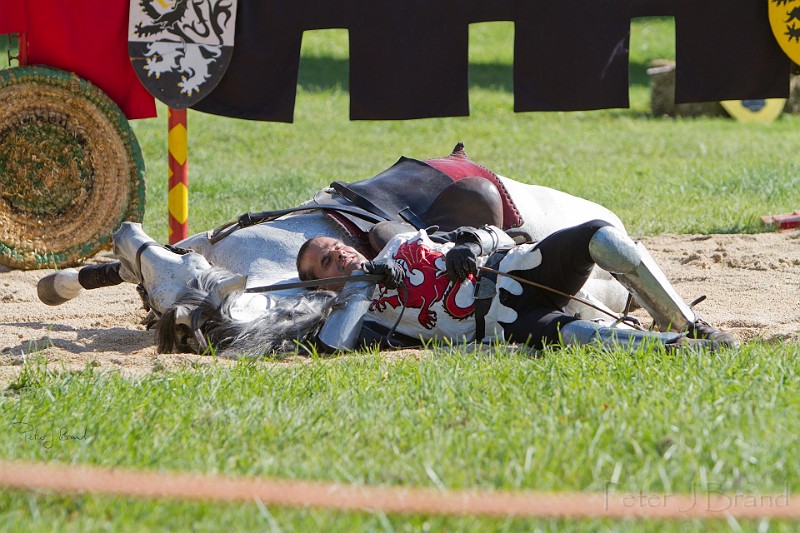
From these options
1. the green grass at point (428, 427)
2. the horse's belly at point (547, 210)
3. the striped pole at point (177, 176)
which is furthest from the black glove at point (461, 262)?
the striped pole at point (177, 176)

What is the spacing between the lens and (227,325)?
381 cm

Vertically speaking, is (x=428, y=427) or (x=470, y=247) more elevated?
(x=470, y=247)

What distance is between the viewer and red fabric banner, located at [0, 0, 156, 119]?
590cm

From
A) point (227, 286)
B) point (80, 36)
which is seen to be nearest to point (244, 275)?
point (227, 286)

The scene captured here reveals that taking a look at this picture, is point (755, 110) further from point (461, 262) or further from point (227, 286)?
point (227, 286)

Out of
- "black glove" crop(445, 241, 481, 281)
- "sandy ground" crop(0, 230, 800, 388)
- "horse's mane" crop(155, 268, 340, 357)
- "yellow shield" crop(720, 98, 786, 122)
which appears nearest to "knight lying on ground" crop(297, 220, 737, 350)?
"black glove" crop(445, 241, 481, 281)

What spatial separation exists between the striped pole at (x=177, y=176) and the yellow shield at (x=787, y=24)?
3.39 metres

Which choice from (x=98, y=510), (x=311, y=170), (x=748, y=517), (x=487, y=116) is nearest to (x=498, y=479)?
(x=748, y=517)

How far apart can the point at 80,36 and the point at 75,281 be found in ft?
6.26

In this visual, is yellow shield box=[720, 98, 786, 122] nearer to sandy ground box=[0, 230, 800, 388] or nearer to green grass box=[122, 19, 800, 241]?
green grass box=[122, 19, 800, 241]

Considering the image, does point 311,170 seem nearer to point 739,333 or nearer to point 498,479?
point 739,333

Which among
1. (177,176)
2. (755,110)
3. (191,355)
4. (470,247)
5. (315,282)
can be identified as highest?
(755,110)

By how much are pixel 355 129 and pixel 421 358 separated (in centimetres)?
887

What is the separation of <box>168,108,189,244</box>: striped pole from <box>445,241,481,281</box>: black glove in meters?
2.66
